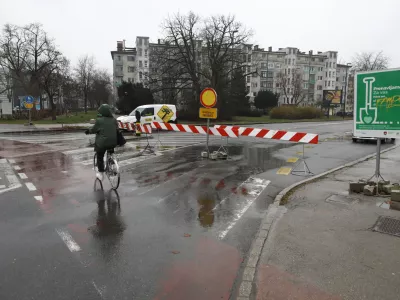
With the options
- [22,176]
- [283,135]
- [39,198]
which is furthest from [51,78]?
[39,198]

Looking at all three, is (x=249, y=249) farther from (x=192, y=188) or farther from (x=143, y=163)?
(x=143, y=163)

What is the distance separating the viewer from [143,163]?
11.7m

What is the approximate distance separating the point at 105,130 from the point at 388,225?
5.81m

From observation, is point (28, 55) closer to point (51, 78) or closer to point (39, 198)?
point (51, 78)

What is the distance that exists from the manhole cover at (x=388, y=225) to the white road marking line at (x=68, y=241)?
4483 millimetres

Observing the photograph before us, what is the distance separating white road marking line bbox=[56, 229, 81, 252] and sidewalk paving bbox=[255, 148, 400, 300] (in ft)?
8.13

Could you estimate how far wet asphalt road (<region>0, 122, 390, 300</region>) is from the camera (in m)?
3.76

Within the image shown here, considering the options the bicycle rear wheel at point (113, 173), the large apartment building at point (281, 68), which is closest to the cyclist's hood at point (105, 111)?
the bicycle rear wheel at point (113, 173)

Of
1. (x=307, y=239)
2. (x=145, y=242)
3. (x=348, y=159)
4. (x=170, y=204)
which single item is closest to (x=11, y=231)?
(x=145, y=242)

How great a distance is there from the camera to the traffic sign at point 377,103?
23.3 ft

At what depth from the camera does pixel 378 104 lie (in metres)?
7.38

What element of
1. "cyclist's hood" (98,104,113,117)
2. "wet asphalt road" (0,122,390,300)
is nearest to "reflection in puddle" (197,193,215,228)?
"wet asphalt road" (0,122,390,300)

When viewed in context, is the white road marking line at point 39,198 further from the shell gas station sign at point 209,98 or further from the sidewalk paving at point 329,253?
the shell gas station sign at point 209,98

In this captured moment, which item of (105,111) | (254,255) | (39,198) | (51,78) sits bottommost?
(254,255)
